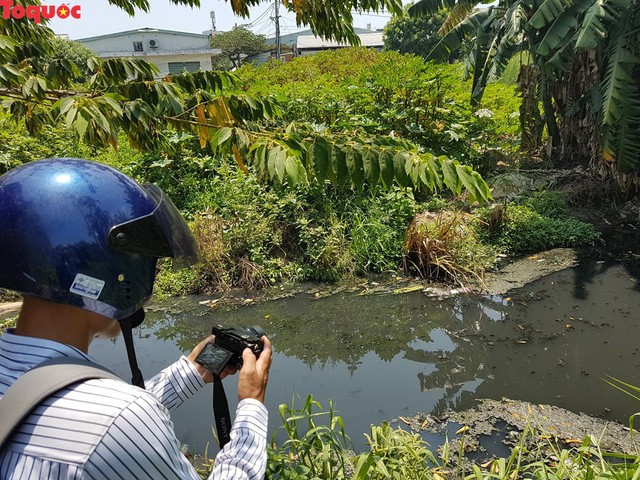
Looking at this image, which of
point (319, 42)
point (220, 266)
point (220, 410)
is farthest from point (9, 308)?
point (319, 42)

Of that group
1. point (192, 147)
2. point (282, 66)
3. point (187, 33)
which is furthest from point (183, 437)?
point (187, 33)

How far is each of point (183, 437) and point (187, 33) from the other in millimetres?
37305

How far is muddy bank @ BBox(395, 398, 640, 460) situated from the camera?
3.01 m

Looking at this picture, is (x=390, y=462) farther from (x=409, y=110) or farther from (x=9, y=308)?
A: (x=409, y=110)

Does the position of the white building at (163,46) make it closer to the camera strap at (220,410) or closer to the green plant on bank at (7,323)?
the green plant on bank at (7,323)

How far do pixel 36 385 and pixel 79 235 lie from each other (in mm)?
323

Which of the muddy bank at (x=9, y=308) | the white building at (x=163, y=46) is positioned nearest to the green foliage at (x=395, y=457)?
the muddy bank at (x=9, y=308)

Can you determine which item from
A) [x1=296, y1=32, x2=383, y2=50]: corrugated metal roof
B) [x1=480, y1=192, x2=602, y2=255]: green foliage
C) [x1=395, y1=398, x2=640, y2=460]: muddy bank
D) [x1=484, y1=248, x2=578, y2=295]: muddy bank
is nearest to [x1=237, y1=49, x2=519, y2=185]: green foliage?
[x1=480, y1=192, x2=602, y2=255]: green foliage

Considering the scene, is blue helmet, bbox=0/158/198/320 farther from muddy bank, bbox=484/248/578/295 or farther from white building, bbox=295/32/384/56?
white building, bbox=295/32/384/56

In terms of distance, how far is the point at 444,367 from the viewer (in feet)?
13.3

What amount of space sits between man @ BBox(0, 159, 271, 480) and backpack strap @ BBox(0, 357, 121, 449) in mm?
16

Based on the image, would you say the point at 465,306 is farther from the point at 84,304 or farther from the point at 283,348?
the point at 84,304

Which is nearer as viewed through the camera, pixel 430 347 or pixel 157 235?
pixel 157 235

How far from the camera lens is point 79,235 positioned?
1.04 metres
